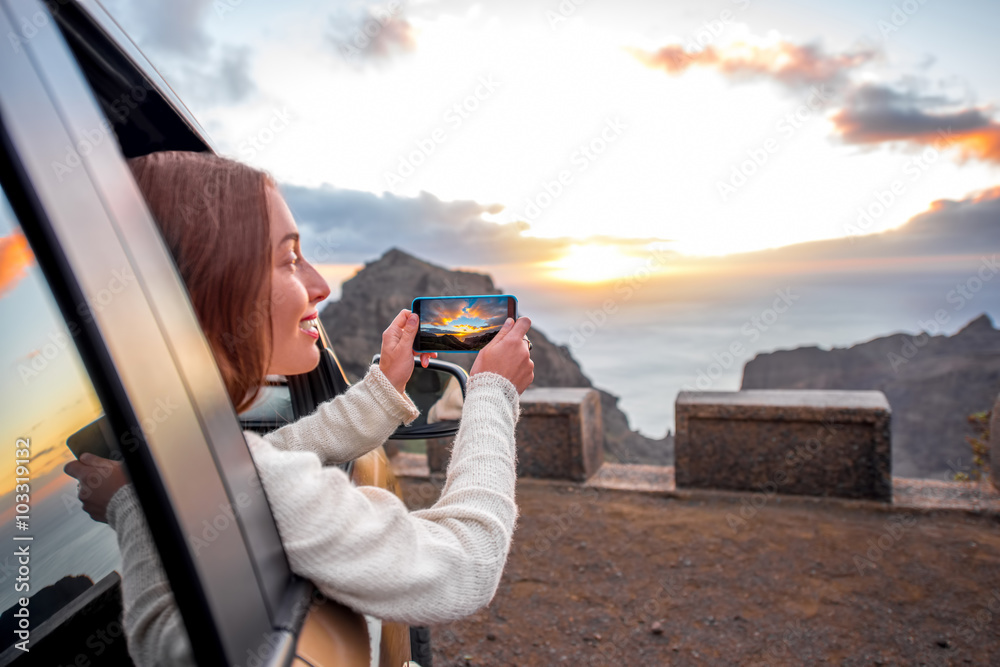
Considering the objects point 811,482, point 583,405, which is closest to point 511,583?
point 583,405

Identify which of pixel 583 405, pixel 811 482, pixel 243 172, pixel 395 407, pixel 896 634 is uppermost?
pixel 243 172

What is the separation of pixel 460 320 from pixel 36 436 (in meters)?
0.94

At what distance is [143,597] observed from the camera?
0.70 meters

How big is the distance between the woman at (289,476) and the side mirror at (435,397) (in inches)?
21.3

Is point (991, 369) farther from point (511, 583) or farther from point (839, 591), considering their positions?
point (511, 583)

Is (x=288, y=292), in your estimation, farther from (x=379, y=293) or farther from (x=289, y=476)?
(x=379, y=293)

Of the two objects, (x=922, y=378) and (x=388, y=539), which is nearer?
(x=388, y=539)

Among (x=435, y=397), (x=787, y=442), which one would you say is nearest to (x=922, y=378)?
(x=787, y=442)

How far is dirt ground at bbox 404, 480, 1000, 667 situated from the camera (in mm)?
3154

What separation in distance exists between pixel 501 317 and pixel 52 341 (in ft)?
3.06

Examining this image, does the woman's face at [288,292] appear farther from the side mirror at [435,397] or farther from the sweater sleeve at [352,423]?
the side mirror at [435,397]

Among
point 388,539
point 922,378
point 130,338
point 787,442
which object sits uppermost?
point 130,338

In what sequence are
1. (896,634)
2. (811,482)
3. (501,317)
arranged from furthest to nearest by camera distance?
(811,482)
(896,634)
(501,317)

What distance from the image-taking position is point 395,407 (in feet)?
4.96
